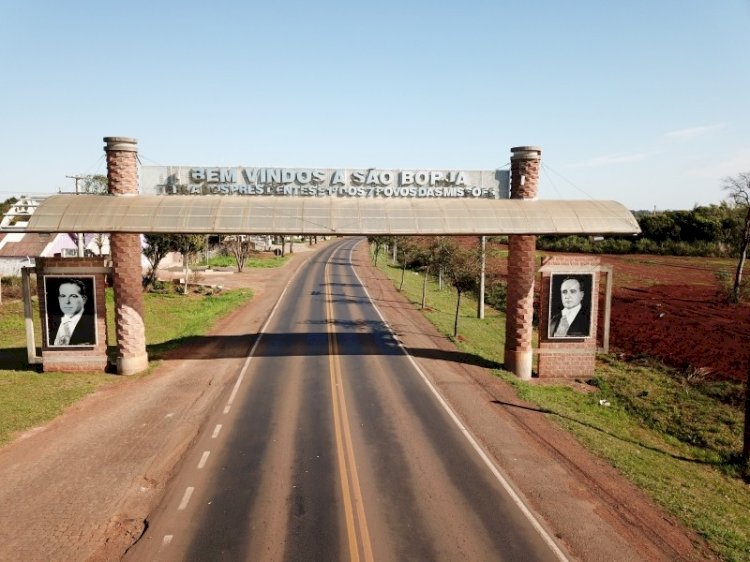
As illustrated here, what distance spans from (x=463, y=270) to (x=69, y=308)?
70.8 ft

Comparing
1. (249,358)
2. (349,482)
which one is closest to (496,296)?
(249,358)

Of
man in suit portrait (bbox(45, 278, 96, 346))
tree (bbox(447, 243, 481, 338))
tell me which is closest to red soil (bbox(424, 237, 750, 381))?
tree (bbox(447, 243, 481, 338))

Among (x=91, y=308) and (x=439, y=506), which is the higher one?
(x=91, y=308)

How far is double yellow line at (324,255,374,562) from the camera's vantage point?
1076 centimetres

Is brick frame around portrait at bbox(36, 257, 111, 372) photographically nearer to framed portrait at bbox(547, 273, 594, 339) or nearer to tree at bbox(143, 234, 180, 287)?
framed portrait at bbox(547, 273, 594, 339)

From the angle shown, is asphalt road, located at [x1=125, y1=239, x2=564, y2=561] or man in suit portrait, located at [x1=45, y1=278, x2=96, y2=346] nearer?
asphalt road, located at [x1=125, y1=239, x2=564, y2=561]

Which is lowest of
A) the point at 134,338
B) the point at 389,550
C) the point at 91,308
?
the point at 389,550

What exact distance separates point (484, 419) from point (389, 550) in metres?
8.43

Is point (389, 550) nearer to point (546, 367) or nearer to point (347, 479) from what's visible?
point (347, 479)

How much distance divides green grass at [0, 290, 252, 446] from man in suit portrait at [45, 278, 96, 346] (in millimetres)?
1665

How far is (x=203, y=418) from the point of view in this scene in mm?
17875

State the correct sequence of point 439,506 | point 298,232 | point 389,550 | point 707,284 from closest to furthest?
1. point 389,550
2. point 439,506
3. point 298,232
4. point 707,284

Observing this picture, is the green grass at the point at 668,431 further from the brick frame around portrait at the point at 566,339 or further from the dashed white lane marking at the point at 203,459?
the dashed white lane marking at the point at 203,459

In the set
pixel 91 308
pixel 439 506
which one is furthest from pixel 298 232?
pixel 439 506
